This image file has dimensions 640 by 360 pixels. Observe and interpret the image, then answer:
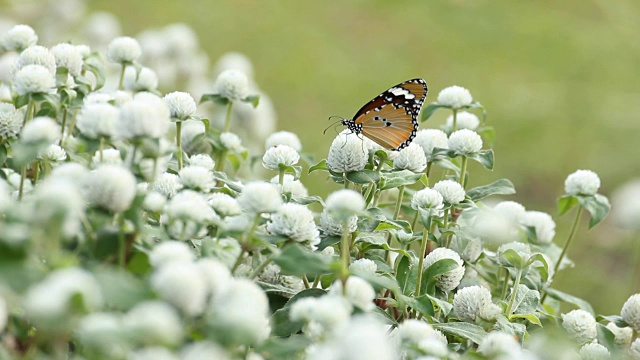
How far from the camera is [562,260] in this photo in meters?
2.00

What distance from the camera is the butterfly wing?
2.13m

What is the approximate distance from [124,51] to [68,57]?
0.25 meters

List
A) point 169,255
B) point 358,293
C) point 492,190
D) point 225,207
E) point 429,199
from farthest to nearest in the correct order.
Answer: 1. point 492,190
2. point 429,199
3. point 225,207
4. point 358,293
5. point 169,255

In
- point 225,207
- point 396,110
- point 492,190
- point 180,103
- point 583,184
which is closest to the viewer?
point 225,207

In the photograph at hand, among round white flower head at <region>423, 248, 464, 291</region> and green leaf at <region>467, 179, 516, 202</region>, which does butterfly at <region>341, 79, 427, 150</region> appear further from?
round white flower head at <region>423, 248, 464, 291</region>

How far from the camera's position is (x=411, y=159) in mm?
1740

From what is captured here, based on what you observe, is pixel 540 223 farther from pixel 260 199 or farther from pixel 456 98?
pixel 260 199

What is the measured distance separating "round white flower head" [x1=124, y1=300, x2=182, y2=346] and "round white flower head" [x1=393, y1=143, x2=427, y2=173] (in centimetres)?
93

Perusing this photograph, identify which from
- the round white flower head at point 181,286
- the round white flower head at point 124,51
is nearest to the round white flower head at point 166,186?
the round white flower head at point 181,286

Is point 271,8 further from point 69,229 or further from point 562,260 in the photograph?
point 69,229

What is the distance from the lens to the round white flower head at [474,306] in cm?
149

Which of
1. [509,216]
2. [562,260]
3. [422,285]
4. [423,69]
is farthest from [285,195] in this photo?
[423,69]

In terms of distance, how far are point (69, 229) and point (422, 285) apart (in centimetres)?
75

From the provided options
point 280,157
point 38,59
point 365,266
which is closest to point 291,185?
point 280,157
